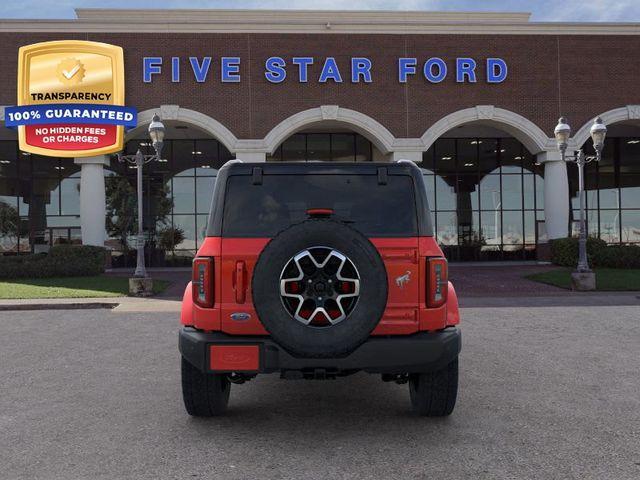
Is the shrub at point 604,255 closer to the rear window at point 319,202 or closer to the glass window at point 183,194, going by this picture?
the glass window at point 183,194

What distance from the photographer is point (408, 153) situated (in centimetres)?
2403

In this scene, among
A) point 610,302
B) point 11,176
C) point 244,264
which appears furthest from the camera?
point 11,176

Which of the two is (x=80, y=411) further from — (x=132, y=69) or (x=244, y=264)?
(x=132, y=69)

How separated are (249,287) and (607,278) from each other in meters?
17.1

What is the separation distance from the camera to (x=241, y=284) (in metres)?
4.08

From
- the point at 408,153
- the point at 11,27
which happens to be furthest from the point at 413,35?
the point at 11,27

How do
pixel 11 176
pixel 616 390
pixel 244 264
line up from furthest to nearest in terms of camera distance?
pixel 11 176, pixel 616 390, pixel 244 264

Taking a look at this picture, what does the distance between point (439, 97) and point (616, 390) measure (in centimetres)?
2043

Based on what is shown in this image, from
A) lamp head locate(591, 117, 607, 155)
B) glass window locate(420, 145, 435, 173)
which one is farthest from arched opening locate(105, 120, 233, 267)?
lamp head locate(591, 117, 607, 155)

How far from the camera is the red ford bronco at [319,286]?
3799mm

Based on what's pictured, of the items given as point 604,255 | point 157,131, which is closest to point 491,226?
point 604,255

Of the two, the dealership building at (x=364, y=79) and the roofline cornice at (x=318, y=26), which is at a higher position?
the roofline cornice at (x=318, y=26)

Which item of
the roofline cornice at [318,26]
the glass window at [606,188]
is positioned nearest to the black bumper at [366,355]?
the roofline cornice at [318,26]

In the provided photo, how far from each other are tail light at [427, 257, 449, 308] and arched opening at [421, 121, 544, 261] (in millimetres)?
26512
